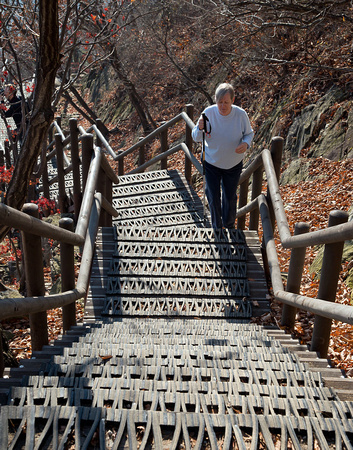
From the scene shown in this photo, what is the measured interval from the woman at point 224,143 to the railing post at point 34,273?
2.94 metres

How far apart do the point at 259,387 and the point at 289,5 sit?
816cm

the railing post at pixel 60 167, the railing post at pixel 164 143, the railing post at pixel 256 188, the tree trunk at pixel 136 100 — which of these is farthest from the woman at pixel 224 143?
the tree trunk at pixel 136 100

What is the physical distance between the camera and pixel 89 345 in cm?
317

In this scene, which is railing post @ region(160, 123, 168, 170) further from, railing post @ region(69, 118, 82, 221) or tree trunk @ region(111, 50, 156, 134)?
tree trunk @ region(111, 50, 156, 134)

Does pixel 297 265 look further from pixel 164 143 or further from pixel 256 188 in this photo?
pixel 164 143

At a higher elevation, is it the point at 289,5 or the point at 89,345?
the point at 289,5

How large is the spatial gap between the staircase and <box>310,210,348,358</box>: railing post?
19 cm

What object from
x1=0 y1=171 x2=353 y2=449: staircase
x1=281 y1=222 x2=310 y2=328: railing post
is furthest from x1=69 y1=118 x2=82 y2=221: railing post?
x1=281 y1=222 x2=310 y2=328: railing post

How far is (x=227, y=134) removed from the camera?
555 cm

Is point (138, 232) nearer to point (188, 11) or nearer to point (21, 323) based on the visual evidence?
point (21, 323)

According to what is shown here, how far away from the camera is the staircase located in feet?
6.07

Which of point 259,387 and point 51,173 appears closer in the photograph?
point 259,387

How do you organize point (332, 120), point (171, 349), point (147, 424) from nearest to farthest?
1. point (147, 424)
2. point (171, 349)
3. point (332, 120)

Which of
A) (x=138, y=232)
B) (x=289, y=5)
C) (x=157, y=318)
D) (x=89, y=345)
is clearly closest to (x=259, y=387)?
(x=89, y=345)
